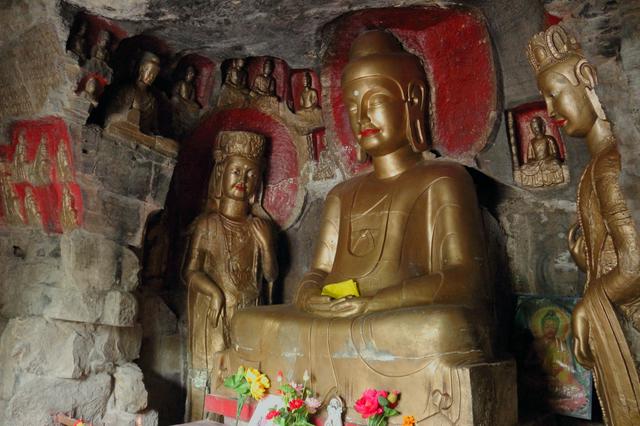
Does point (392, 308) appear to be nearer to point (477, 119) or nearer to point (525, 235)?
point (525, 235)

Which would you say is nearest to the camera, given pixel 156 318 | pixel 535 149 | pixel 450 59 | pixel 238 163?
pixel 535 149

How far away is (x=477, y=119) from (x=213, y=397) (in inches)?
95.3

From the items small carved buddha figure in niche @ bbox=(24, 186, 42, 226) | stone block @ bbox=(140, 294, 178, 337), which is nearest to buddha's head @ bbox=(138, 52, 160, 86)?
small carved buddha figure in niche @ bbox=(24, 186, 42, 226)

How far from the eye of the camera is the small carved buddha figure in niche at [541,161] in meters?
3.42

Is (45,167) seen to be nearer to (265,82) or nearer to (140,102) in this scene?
(140,102)

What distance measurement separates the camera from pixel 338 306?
310cm

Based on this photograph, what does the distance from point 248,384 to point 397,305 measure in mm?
935

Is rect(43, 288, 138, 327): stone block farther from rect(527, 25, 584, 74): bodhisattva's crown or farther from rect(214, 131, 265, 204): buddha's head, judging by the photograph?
rect(527, 25, 584, 74): bodhisattva's crown

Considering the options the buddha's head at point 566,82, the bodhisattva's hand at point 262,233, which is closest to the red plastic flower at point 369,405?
the buddha's head at point 566,82

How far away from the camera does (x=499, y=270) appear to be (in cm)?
367

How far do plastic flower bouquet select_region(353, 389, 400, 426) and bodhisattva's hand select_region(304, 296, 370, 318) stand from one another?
0.50 metres

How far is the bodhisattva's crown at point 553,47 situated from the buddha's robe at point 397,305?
0.87 m

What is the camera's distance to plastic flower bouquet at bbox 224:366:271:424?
308 centimetres

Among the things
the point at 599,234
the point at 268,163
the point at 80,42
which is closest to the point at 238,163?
the point at 268,163
